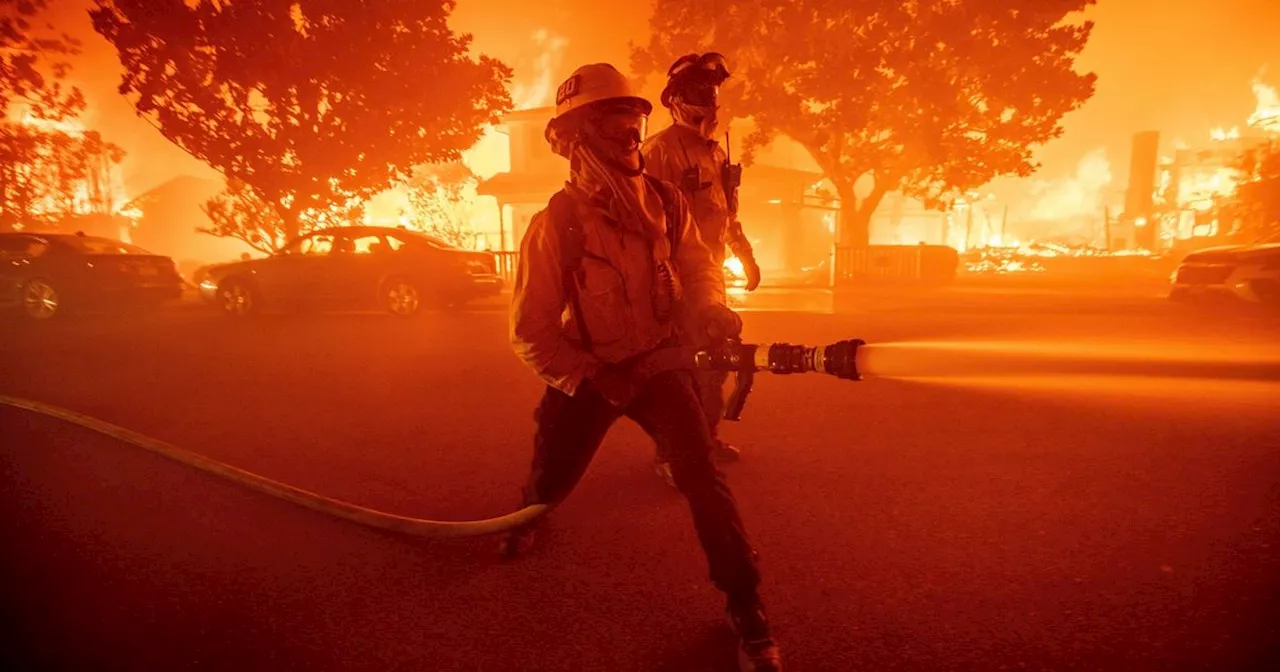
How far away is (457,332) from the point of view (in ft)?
34.5

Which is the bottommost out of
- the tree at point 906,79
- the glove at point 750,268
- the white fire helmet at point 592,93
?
the glove at point 750,268

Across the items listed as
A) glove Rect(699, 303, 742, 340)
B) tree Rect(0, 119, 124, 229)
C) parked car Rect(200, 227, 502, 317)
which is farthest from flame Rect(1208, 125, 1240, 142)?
tree Rect(0, 119, 124, 229)

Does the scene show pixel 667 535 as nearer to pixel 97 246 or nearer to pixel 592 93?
pixel 592 93

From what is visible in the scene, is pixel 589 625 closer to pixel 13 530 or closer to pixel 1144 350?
pixel 13 530

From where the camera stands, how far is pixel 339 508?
3.42m

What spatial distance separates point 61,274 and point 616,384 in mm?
14459

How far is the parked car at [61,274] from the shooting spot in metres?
12.4

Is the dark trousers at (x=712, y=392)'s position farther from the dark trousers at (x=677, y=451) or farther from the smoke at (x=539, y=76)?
the smoke at (x=539, y=76)

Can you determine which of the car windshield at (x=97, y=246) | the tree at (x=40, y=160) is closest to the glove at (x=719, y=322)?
the car windshield at (x=97, y=246)

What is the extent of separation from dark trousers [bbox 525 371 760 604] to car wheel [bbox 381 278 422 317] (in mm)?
10482

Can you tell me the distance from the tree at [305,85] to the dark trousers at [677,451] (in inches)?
688

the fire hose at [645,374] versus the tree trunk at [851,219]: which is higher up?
the tree trunk at [851,219]

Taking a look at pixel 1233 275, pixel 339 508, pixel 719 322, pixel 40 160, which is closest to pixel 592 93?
pixel 719 322

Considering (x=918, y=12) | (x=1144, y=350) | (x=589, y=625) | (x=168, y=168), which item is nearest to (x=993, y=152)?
(x=918, y=12)
